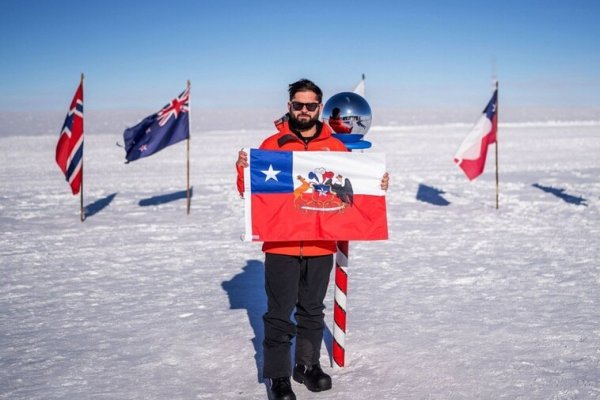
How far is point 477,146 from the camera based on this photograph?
10.3 m

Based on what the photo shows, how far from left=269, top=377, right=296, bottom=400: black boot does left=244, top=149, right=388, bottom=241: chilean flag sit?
0.99 m

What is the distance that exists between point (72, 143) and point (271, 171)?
7.15 metres

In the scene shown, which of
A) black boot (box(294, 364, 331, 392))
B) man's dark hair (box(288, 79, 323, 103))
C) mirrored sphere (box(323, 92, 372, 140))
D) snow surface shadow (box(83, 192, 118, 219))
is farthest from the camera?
snow surface shadow (box(83, 192, 118, 219))

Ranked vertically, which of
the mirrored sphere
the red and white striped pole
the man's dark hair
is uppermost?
the man's dark hair

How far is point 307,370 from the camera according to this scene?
3.82 m

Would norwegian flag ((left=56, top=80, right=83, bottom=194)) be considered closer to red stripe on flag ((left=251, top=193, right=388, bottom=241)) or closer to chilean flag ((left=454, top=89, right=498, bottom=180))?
red stripe on flag ((left=251, top=193, right=388, bottom=241))

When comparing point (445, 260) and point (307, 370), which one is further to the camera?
point (445, 260)

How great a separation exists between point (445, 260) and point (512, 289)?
1355mm

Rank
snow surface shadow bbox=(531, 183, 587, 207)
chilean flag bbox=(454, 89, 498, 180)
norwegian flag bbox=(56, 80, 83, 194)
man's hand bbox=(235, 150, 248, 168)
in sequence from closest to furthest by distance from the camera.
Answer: man's hand bbox=(235, 150, 248, 168) → norwegian flag bbox=(56, 80, 83, 194) → chilean flag bbox=(454, 89, 498, 180) → snow surface shadow bbox=(531, 183, 587, 207)

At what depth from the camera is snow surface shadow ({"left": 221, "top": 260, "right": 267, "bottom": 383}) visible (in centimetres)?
470

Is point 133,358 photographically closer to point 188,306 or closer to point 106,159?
point 188,306

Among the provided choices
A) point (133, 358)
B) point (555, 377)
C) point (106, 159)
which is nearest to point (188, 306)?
point (133, 358)

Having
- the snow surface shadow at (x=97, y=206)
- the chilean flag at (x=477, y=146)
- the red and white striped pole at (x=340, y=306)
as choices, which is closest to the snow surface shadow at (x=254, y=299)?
the red and white striped pole at (x=340, y=306)

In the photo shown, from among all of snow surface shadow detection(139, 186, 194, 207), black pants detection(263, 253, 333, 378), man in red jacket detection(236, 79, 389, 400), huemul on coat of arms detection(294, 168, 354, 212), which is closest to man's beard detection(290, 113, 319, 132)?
man in red jacket detection(236, 79, 389, 400)
